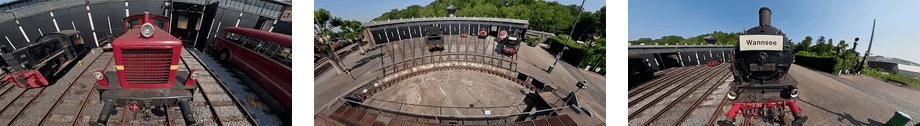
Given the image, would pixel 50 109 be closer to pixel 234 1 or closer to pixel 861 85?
pixel 234 1

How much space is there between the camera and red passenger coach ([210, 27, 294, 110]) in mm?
2732

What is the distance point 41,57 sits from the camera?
2.36m

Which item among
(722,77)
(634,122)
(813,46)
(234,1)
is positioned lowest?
(634,122)

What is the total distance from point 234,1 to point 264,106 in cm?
111

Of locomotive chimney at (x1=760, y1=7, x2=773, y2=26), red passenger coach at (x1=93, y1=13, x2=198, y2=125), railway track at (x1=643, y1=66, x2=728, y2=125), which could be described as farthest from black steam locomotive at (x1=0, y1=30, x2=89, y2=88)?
locomotive chimney at (x1=760, y1=7, x2=773, y2=26)

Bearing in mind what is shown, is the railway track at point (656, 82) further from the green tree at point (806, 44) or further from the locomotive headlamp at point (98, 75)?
the locomotive headlamp at point (98, 75)

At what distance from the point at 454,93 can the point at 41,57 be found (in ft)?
12.4

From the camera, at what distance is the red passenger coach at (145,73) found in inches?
85.0

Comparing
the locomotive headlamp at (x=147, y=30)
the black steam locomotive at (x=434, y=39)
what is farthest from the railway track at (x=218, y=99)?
the black steam locomotive at (x=434, y=39)

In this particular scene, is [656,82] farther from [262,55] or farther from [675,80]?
[262,55]

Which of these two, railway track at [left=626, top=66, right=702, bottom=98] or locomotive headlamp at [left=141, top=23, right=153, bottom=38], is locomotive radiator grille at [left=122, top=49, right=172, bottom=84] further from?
railway track at [left=626, top=66, right=702, bottom=98]

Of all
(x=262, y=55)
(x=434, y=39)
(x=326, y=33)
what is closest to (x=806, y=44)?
(x=434, y=39)

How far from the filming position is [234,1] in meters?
2.60

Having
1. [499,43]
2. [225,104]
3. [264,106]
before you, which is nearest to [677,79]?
[499,43]
